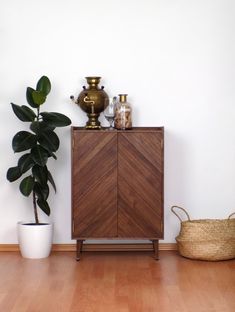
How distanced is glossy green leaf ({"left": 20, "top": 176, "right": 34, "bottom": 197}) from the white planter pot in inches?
Answer: 11.1

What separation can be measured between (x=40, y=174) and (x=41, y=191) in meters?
0.15

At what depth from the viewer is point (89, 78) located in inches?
213

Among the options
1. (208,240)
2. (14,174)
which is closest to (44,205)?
(14,174)

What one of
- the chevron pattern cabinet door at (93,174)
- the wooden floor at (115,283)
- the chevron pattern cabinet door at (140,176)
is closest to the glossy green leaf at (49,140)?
the chevron pattern cabinet door at (93,174)

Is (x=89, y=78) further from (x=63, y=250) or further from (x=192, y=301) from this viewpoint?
(x=192, y=301)

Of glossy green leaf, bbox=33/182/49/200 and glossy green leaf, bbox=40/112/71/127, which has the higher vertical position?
glossy green leaf, bbox=40/112/71/127

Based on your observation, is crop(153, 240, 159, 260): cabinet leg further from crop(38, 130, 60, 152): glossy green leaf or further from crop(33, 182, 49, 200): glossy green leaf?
crop(38, 130, 60, 152): glossy green leaf

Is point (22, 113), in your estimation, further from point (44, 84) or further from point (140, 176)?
point (140, 176)

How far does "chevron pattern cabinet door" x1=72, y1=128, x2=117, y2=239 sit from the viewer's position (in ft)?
17.2

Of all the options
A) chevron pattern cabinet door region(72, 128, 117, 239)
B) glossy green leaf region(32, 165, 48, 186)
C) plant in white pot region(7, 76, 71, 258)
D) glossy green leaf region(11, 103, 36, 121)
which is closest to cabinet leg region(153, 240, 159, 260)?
chevron pattern cabinet door region(72, 128, 117, 239)

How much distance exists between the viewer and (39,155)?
515 cm

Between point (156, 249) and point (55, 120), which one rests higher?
point (55, 120)

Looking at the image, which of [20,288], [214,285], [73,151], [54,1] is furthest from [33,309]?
[54,1]

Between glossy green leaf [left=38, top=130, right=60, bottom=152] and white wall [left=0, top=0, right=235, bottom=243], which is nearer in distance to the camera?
glossy green leaf [left=38, top=130, right=60, bottom=152]
